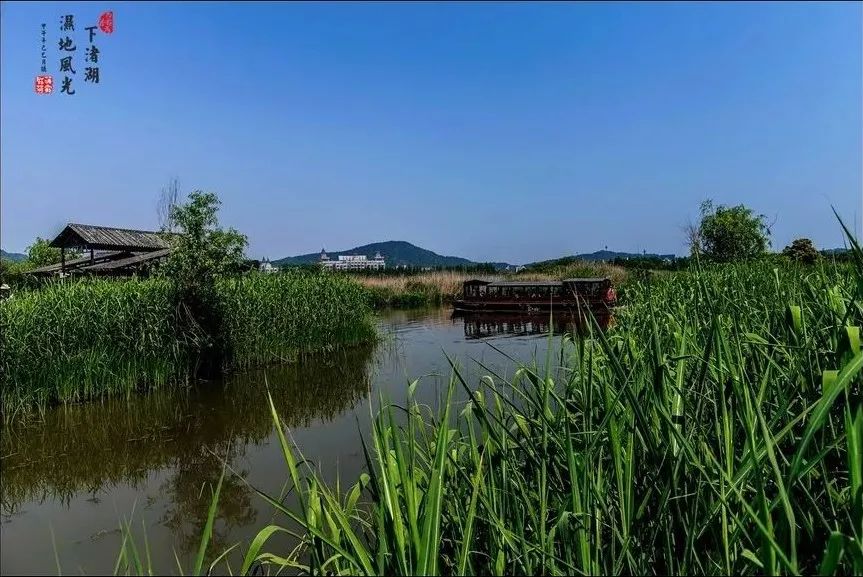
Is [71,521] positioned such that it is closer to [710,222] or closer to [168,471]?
[168,471]

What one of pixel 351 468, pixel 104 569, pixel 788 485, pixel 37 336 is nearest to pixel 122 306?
pixel 37 336

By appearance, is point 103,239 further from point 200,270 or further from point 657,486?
point 657,486

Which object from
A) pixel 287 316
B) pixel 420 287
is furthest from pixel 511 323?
pixel 287 316

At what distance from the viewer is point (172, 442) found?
6074 mm

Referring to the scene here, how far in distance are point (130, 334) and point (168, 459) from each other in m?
3.02

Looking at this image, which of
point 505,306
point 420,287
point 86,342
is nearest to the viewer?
point 86,342

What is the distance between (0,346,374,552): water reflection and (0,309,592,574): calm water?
1cm

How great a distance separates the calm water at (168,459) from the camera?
12.1ft

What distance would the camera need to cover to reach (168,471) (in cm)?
524

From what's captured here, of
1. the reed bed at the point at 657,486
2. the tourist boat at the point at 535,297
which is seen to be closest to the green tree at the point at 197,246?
the reed bed at the point at 657,486

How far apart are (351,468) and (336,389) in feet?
12.5

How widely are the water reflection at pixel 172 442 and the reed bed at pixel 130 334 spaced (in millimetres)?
353

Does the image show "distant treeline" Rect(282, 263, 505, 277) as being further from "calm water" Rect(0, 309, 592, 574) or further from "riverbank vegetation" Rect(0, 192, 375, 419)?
"calm water" Rect(0, 309, 592, 574)

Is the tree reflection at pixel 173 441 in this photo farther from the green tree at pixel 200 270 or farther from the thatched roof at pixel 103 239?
the thatched roof at pixel 103 239
